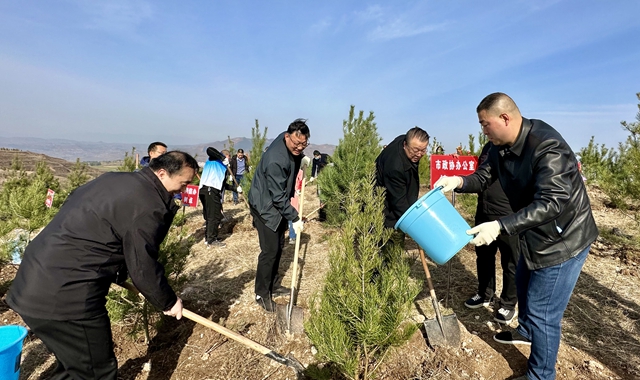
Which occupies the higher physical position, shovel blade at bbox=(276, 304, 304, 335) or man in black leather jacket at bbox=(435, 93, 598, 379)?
man in black leather jacket at bbox=(435, 93, 598, 379)

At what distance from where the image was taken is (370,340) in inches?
86.7

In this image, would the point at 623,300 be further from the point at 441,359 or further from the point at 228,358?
the point at 228,358

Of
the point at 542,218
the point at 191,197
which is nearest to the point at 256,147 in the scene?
the point at 191,197

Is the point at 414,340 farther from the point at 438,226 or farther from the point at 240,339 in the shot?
the point at 240,339

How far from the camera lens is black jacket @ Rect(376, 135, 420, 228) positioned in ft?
11.1

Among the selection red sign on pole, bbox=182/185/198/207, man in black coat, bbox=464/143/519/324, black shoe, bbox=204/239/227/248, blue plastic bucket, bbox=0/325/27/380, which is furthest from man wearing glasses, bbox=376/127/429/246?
red sign on pole, bbox=182/185/198/207

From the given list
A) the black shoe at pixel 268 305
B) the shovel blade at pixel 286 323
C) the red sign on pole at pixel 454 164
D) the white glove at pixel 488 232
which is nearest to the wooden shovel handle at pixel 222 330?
the shovel blade at pixel 286 323

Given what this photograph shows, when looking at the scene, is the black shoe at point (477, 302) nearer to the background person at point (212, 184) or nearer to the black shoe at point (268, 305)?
the black shoe at point (268, 305)

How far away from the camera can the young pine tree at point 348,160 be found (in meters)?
6.77

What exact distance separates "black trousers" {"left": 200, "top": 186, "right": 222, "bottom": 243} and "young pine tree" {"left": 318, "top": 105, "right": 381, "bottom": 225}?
2.17 meters

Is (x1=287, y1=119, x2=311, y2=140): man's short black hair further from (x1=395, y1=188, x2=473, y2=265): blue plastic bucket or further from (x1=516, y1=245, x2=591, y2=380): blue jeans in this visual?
(x1=516, y1=245, x2=591, y2=380): blue jeans

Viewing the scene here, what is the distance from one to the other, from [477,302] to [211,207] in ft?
15.7

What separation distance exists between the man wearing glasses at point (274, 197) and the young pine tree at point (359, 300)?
122 centimetres

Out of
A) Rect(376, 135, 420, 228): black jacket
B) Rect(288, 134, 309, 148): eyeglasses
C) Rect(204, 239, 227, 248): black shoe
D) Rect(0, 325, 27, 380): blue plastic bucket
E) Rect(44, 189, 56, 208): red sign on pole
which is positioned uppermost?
Rect(288, 134, 309, 148): eyeglasses
